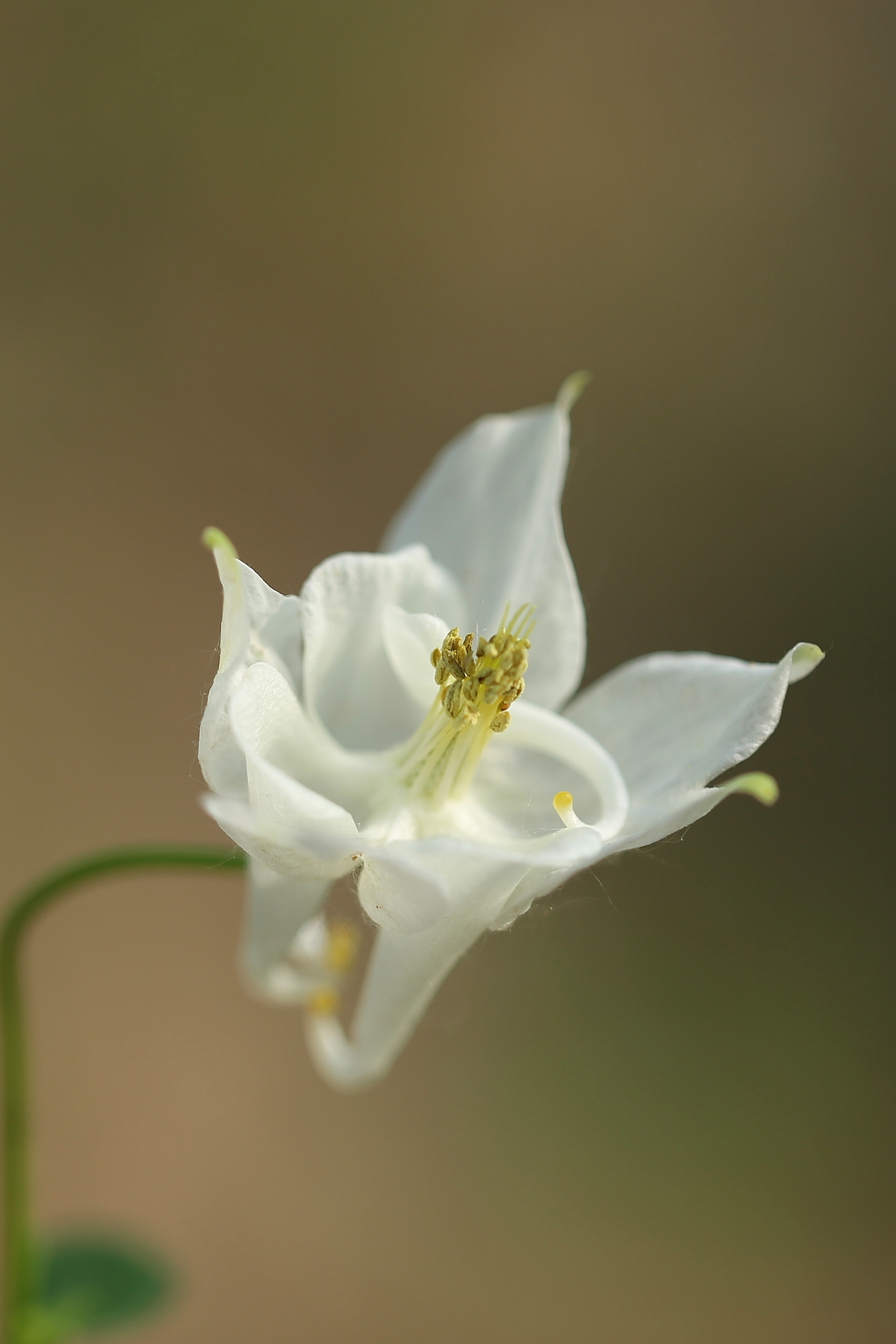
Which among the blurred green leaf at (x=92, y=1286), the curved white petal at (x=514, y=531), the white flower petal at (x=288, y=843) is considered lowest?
the blurred green leaf at (x=92, y=1286)

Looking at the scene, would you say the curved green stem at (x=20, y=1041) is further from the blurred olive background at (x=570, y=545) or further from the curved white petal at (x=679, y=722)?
the blurred olive background at (x=570, y=545)

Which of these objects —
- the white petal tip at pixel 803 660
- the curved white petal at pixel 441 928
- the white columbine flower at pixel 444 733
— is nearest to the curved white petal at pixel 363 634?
the white columbine flower at pixel 444 733

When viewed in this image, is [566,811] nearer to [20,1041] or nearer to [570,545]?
[20,1041]

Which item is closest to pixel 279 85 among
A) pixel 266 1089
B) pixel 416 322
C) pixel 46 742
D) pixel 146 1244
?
pixel 416 322

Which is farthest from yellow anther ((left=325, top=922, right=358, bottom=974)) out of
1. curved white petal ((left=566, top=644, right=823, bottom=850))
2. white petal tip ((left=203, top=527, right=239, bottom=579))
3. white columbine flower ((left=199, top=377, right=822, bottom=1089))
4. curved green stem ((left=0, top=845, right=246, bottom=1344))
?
white petal tip ((left=203, top=527, right=239, bottom=579))

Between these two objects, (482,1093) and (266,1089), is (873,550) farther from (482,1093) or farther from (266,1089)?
(266,1089)

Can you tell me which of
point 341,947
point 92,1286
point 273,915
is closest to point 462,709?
point 273,915

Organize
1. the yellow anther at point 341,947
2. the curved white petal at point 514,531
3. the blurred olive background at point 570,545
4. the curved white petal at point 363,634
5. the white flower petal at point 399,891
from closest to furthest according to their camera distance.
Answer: the white flower petal at point 399,891, the curved white petal at point 363,634, the curved white petal at point 514,531, the yellow anther at point 341,947, the blurred olive background at point 570,545
